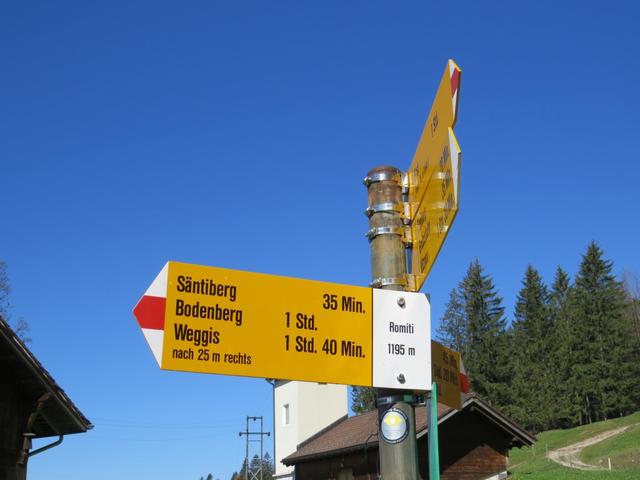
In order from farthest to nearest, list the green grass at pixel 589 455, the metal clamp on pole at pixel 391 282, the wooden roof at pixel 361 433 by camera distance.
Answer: the green grass at pixel 589 455 < the wooden roof at pixel 361 433 < the metal clamp on pole at pixel 391 282

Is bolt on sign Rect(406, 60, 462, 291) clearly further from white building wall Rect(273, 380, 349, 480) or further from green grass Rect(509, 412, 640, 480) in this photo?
white building wall Rect(273, 380, 349, 480)

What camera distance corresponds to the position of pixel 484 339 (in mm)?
75000

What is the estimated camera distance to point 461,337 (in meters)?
80.1

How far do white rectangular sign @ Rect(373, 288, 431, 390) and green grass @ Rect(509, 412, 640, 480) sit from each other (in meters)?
31.6

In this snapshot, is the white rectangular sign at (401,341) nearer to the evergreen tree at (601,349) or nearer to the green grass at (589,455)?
the green grass at (589,455)

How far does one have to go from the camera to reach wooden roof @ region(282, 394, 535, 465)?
950 inches

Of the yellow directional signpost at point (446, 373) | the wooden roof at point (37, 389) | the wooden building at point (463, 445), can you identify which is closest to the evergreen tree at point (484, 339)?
the wooden building at point (463, 445)

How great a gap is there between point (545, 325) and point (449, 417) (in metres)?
62.6

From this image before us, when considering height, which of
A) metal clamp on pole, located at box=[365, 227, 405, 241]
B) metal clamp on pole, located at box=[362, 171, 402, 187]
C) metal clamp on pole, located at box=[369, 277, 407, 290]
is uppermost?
metal clamp on pole, located at box=[362, 171, 402, 187]

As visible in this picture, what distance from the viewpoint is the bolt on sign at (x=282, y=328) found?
3.61 m

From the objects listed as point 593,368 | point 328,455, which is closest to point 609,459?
point 328,455

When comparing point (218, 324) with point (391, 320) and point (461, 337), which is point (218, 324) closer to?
point (391, 320)

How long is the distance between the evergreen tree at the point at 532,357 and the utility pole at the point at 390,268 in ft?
222

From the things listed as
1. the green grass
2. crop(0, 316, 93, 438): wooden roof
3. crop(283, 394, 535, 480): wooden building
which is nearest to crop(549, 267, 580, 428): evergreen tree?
the green grass
